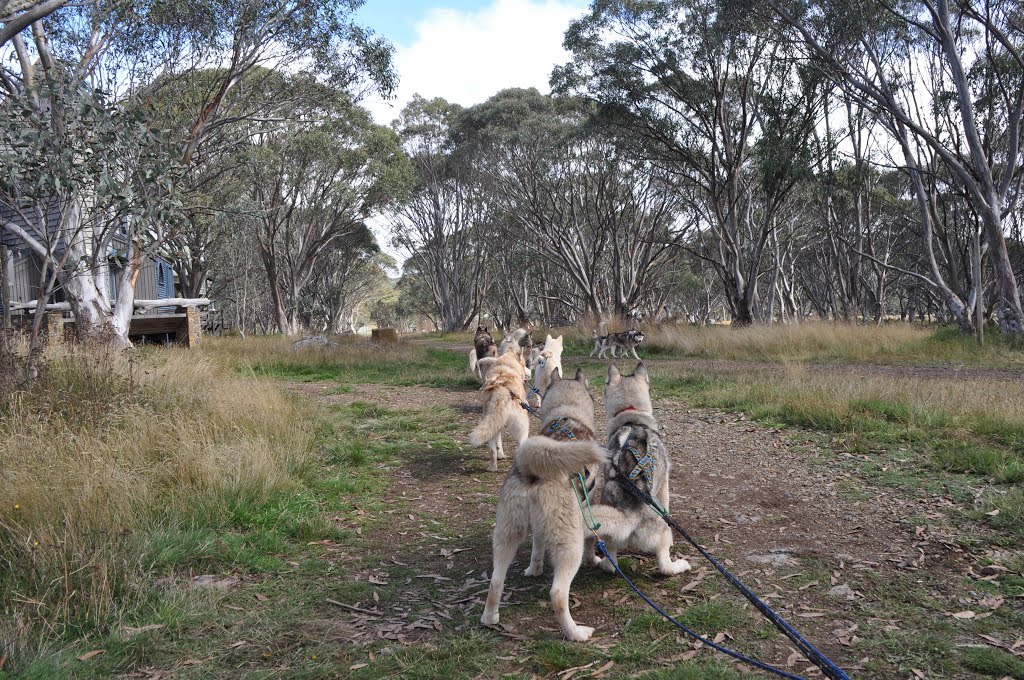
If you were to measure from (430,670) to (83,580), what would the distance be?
2.05 m

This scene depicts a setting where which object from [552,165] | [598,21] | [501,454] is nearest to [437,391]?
[501,454]

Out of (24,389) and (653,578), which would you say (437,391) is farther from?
(653,578)

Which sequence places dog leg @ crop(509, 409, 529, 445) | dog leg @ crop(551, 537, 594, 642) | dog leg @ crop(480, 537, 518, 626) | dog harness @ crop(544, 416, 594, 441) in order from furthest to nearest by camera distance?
dog leg @ crop(509, 409, 529, 445), dog harness @ crop(544, 416, 594, 441), dog leg @ crop(480, 537, 518, 626), dog leg @ crop(551, 537, 594, 642)

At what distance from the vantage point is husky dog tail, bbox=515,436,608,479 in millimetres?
3377

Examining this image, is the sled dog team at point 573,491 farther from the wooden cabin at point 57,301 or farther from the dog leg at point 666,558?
the wooden cabin at point 57,301

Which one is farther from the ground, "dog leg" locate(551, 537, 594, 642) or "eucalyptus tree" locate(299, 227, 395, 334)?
"eucalyptus tree" locate(299, 227, 395, 334)

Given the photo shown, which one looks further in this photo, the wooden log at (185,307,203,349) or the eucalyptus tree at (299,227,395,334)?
the eucalyptus tree at (299,227,395,334)

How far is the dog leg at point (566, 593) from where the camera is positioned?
3.29 metres

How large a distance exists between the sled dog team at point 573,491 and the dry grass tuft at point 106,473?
7.28 ft

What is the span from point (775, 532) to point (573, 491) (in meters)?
2.26

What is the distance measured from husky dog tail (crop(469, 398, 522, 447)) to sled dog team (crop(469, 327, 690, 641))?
2.97ft

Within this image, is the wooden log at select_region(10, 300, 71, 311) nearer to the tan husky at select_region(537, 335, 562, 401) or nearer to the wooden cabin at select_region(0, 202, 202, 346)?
the wooden cabin at select_region(0, 202, 202, 346)

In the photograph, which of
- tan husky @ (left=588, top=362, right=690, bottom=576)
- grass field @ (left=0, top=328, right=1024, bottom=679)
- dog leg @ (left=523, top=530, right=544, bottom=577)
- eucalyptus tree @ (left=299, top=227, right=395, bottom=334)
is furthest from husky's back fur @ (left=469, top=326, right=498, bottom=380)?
eucalyptus tree @ (left=299, top=227, right=395, bottom=334)

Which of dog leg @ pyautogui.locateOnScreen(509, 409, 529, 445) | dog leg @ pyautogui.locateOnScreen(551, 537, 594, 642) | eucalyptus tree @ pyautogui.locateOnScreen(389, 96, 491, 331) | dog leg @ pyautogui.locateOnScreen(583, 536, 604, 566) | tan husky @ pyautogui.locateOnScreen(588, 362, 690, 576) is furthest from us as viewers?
eucalyptus tree @ pyautogui.locateOnScreen(389, 96, 491, 331)
